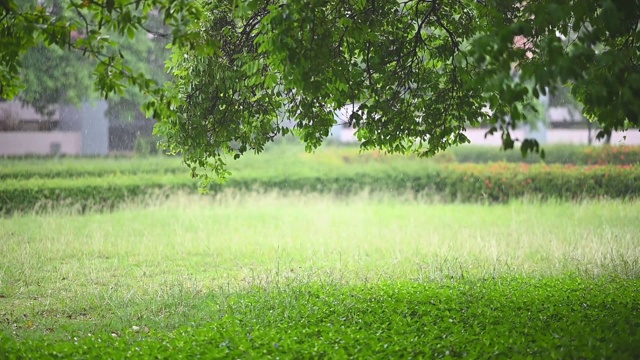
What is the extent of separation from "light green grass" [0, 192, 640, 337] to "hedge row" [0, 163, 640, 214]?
0.52 metres

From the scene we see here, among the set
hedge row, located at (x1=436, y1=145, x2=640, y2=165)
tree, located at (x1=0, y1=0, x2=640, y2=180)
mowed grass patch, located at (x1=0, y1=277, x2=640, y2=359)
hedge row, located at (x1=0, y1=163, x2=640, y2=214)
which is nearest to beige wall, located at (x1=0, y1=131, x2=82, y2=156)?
hedge row, located at (x1=0, y1=163, x2=640, y2=214)

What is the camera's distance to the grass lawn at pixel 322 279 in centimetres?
628

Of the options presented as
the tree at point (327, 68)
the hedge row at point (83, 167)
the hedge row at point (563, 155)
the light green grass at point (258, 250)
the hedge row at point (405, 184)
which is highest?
the tree at point (327, 68)

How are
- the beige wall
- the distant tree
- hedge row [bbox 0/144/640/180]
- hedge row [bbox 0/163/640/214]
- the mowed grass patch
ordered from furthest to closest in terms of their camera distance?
1. the distant tree
2. hedge row [bbox 0/144/640/180]
3. the beige wall
4. hedge row [bbox 0/163/640/214]
5. the mowed grass patch

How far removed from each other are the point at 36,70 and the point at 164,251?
319 inches

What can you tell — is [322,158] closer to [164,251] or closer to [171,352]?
[164,251]

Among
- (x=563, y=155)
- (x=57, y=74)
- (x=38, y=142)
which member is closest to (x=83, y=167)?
(x=38, y=142)

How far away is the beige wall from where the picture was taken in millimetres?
17848

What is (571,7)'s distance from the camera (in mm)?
4828

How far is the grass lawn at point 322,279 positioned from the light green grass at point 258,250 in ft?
0.16

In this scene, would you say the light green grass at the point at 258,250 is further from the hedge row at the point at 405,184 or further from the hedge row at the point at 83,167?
the hedge row at the point at 83,167

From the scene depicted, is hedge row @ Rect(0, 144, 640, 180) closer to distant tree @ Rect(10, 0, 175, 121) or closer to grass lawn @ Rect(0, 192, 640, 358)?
grass lawn @ Rect(0, 192, 640, 358)

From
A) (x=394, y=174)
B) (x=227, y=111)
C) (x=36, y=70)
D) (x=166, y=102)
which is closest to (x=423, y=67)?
(x=227, y=111)

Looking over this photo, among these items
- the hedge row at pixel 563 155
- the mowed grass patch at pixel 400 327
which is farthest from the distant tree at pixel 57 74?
the mowed grass patch at pixel 400 327
